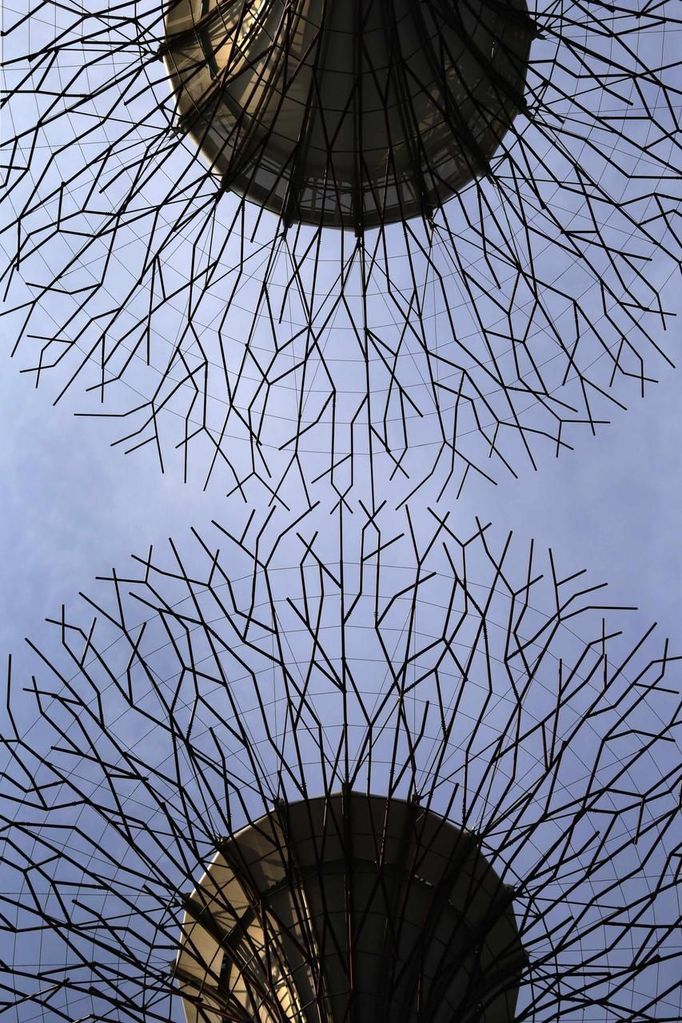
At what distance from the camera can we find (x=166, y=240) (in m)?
17.8

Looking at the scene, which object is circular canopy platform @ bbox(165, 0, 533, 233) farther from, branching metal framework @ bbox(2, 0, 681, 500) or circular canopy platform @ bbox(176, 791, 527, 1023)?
circular canopy platform @ bbox(176, 791, 527, 1023)

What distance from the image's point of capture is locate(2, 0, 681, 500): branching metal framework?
1811 centimetres

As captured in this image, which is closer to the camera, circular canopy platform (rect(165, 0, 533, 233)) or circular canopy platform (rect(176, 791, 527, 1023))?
circular canopy platform (rect(176, 791, 527, 1023))

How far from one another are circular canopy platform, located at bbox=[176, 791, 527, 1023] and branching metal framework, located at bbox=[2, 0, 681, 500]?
16.7 ft

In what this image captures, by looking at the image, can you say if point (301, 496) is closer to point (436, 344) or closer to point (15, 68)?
point (436, 344)

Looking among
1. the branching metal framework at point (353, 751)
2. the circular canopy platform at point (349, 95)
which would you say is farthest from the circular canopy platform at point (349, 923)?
the circular canopy platform at point (349, 95)

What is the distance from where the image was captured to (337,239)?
819 inches

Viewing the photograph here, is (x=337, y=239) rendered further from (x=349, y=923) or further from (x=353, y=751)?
(x=349, y=923)

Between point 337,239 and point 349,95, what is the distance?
349 cm

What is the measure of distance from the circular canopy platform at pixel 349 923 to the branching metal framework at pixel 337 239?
509 cm

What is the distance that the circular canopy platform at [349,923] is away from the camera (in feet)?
54.2

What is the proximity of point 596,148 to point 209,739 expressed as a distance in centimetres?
1246

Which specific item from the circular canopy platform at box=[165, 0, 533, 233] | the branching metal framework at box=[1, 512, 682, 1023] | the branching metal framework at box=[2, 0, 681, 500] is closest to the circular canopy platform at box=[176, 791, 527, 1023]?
the branching metal framework at box=[1, 512, 682, 1023]

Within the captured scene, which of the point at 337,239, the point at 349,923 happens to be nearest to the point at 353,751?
the point at 349,923
